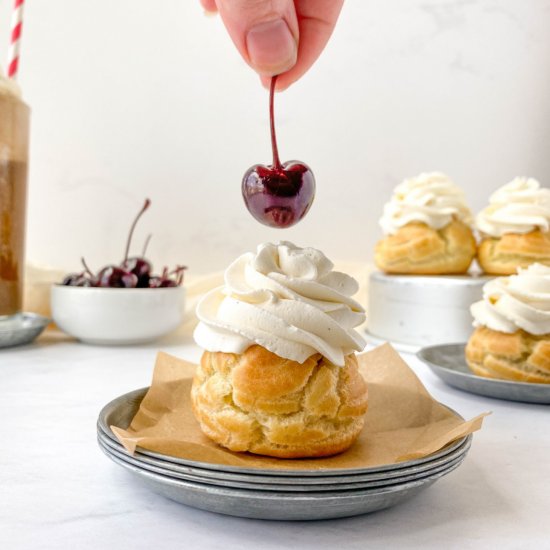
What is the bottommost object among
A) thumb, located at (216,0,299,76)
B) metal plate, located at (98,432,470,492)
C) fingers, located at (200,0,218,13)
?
metal plate, located at (98,432,470,492)

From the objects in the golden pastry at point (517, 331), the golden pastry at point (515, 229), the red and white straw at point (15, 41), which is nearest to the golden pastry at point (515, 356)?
the golden pastry at point (517, 331)

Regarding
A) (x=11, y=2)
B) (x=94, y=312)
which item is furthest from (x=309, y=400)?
(x=11, y=2)

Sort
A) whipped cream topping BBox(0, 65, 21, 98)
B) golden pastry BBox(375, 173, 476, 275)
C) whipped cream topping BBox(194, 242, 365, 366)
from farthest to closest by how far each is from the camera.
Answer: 1. golden pastry BBox(375, 173, 476, 275)
2. whipped cream topping BBox(0, 65, 21, 98)
3. whipped cream topping BBox(194, 242, 365, 366)

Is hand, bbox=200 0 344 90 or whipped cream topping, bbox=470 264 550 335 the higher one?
hand, bbox=200 0 344 90

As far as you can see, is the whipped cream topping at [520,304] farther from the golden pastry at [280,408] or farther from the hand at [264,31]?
the hand at [264,31]

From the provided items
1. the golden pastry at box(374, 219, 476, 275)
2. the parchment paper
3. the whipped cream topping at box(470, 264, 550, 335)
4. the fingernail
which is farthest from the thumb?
the golden pastry at box(374, 219, 476, 275)

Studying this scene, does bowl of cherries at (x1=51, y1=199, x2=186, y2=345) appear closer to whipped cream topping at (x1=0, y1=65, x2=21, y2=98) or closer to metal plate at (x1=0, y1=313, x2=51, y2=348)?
metal plate at (x1=0, y1=313, x2=51, y2=348)

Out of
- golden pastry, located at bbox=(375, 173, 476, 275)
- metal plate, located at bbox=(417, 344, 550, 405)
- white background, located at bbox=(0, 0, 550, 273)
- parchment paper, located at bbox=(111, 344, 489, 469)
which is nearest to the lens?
parchment paper, located at bbox=(111, 344, 489, 469)
